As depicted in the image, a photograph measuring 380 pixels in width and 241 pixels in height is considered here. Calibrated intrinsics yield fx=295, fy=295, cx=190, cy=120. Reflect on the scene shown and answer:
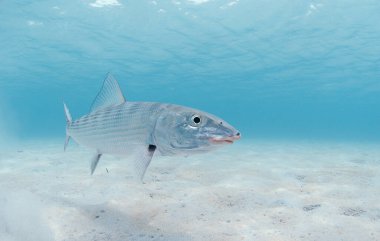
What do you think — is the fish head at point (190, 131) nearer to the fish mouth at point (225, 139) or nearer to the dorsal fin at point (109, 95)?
the fish mouth at point (225, 139)

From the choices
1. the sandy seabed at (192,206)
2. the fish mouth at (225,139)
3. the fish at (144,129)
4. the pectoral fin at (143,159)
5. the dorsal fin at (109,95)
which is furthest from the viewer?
the dorsal fin at (109,95)

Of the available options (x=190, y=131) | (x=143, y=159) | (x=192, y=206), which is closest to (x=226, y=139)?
(x=190, y=131)

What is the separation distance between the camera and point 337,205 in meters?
5.02

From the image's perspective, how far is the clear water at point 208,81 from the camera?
4.50 metres

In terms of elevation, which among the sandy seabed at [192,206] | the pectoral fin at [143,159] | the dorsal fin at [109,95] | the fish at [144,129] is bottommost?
the sandy seabed at [192,206]

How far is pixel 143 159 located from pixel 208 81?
44488 millimetres

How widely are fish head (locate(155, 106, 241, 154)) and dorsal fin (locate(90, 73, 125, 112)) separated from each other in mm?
1032

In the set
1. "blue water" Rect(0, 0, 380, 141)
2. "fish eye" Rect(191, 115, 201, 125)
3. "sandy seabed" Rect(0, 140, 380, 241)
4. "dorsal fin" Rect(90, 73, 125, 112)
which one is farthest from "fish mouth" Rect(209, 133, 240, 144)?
"blue water" Rect(0, 0, 380, 141)

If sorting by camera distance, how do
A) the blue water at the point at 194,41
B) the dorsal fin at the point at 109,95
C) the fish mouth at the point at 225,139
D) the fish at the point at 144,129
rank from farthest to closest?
the blue water at the point at 194,41, the dorsal fin at the point at 109,95, the fish at the point at 144,129, the fish mouth at the point at 225,139

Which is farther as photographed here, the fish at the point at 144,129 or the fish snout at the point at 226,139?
the fish at the point at 144,129

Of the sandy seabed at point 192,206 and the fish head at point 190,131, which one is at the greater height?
the fish head at point 190,131

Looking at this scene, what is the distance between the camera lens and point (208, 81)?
47.2 metres

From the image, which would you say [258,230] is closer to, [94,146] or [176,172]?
[94,146]

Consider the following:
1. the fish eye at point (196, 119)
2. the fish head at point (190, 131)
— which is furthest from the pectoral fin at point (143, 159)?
the fish eye at point (196, 119)
